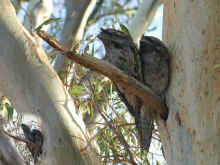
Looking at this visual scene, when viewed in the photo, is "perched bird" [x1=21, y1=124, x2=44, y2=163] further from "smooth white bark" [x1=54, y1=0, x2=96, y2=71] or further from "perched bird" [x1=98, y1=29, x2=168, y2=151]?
"smooth white bark" [x1=54, y1=0, x2=96, y2=71]

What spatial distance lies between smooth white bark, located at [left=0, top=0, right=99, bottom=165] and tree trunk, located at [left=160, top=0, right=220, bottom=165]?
0.39m

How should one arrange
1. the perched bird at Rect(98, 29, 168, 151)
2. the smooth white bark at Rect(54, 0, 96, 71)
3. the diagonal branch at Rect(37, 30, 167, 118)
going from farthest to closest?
the smooth white bark at Rect(54, 0, 96, 71) → the perched bird at Rect(98, 29, 168, 151) → the diagonal branch at Rect(37, 30, 167, 118)

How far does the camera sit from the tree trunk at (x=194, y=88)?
1.46 meters

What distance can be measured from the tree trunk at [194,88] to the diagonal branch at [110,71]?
110 mm

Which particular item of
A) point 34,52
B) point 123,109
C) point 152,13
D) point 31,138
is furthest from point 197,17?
point 152,13

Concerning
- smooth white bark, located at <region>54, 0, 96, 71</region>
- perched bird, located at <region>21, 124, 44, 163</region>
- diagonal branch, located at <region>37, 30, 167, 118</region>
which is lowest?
perched bird, located at <region>21, 124, 44, 163</region>

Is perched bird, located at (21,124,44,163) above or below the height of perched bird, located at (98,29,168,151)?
below

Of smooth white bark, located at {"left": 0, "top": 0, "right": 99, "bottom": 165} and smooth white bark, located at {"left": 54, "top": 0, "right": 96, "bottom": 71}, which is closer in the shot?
smooth white bark, located at {"left": 0, "top": 0, "right": 99, "bottom": 165}

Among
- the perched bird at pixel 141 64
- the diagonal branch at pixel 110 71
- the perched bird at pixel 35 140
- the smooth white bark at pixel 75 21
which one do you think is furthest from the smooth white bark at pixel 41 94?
the smooth white bark at pixel 75 21

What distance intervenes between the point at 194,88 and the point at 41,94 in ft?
2.19

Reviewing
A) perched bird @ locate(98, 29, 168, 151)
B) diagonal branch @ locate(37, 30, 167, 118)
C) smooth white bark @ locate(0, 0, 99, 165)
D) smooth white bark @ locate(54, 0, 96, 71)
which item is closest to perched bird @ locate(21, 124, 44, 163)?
smooth white bark @ locate(0, 0, 99, 165)

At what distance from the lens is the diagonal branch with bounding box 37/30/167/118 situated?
1.45m

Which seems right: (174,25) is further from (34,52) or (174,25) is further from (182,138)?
(34,52)

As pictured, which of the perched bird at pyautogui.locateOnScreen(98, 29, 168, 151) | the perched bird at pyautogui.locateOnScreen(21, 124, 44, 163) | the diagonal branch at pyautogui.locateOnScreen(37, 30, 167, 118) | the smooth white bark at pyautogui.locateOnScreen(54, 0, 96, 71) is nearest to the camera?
the diagonal branch at pyautogui.locateOnScreen(37, 30, 167, 118)
